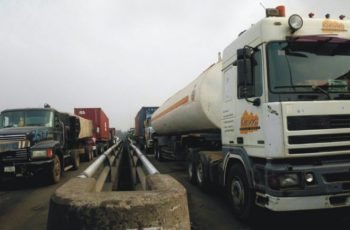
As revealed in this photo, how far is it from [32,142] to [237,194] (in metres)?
7.19

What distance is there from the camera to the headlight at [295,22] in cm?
512

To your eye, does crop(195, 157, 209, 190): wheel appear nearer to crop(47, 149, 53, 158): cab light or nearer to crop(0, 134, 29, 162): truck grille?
crop(47, 149, 53, 158): cab light

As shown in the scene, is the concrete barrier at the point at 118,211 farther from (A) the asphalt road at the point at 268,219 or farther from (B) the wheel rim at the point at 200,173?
(B) the wheel rim at the point at 200,173

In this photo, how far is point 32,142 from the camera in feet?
35.3

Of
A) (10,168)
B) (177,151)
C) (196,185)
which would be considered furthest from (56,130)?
(196,185)

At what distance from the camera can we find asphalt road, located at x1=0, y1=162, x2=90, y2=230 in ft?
20.4

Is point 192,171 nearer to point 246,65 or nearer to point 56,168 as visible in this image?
point 56,168

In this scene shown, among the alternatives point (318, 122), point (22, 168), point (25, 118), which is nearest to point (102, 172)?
point (22, 168)

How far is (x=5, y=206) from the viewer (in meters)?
7.85

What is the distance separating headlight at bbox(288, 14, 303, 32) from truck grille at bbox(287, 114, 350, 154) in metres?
1.34

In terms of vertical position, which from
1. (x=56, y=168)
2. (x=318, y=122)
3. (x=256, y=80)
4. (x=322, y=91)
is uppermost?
(x=256, y=80)

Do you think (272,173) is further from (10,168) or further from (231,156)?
(10,168)

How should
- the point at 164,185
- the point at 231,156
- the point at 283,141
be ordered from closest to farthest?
the point at 164,185 < the point at 283,141 < the point at 231,156

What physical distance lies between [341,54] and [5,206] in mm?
7322
